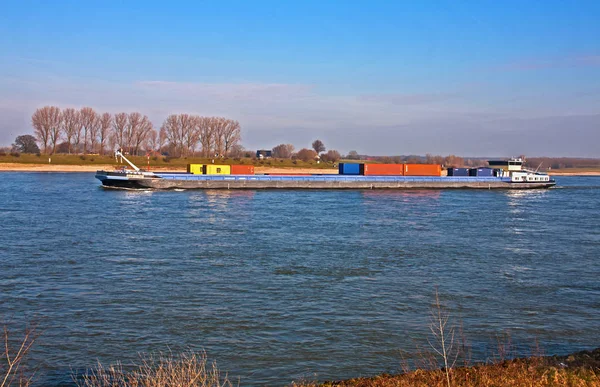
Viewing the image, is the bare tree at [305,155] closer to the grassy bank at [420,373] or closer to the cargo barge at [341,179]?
the cargo barge at [341,179]

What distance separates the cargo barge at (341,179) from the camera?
61.7 m

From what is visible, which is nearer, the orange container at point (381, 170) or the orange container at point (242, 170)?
the orange container at point (242, 170)

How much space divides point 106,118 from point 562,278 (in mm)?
118712

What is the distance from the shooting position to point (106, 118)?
12519 centimetres

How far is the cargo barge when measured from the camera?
6166 centimetres

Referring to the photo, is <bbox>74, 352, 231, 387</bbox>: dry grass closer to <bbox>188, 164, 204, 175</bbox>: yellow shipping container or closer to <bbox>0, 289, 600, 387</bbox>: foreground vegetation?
<bbox>0, 289, 600, 387</bbox>: foreground vegetation

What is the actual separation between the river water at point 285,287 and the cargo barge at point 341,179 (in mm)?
24042

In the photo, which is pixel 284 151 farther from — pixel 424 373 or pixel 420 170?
pixel 424 373

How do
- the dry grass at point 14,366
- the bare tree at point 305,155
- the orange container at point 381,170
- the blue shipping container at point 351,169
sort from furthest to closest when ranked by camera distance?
1. the bare tree at point 305,155
2. the blue shipping container at point 351,169
3. the orange container at point 381,170
4. the dry grass at point 14,366

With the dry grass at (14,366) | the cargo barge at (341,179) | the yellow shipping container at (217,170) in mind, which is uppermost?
the yellow shipping container at (217,170)

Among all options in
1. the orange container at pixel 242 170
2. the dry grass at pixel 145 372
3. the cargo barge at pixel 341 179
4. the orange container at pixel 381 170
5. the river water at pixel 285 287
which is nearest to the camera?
the dry grass at pixel 145 372

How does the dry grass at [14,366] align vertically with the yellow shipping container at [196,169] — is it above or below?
below

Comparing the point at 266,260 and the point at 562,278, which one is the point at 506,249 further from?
the point at 266,260

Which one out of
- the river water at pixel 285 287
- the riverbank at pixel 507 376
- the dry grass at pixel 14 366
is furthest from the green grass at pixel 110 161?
the riverbank at pixel 507 376
